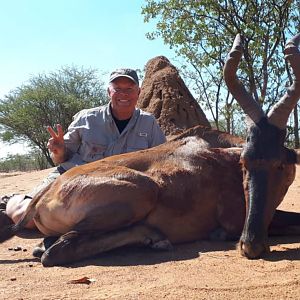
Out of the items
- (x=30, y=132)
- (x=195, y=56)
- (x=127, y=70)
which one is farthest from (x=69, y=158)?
(x=30, y=132)

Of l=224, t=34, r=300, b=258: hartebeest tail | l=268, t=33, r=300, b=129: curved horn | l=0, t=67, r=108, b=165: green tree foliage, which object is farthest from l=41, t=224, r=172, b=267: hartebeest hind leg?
l=0, t=67, r=108, b=165: green tree foliage

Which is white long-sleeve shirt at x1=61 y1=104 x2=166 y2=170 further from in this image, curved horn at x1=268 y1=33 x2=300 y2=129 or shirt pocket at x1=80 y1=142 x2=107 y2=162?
curved horn at x1=268 y1=33 x2=300 y2=129

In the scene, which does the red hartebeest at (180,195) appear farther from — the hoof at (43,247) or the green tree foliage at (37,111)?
the green tree foliage at (37,111)

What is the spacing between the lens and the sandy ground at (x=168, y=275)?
2980 millimetres

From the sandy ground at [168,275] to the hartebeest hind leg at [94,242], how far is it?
3.0 inches

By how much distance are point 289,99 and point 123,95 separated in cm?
216

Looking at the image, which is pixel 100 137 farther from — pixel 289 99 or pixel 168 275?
pixel 168 275

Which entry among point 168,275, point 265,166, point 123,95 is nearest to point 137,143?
point 123,95

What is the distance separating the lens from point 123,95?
19.1 ft

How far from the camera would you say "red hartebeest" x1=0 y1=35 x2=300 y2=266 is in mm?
3973

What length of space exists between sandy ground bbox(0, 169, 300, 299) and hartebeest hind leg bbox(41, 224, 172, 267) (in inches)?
3.0

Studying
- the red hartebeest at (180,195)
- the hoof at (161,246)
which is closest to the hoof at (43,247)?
the red hartebeest at (180,195)

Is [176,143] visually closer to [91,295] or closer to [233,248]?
[233,248]

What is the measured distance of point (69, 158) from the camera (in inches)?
231
